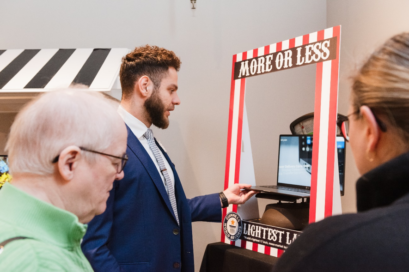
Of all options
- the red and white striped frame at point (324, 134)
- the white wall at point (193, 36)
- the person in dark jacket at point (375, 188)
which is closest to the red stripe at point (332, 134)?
the red and white striped frame at point (324, 134)

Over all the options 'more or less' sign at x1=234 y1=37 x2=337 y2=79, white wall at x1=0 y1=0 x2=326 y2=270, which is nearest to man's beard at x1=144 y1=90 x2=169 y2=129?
'more or less' sign at x1=234 y1=37 x2=337 y2=79

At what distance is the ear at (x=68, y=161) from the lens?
805 millimetres

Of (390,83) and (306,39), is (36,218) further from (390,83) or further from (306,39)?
(306,39)

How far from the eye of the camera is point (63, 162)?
81 centimetres

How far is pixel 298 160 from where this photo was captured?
2020 mm

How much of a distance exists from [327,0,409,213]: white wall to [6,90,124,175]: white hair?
136 cm

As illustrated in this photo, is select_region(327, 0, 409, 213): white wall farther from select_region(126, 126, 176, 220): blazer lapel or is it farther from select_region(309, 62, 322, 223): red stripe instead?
select_region(126, 126, 176, 220): blazer lapel

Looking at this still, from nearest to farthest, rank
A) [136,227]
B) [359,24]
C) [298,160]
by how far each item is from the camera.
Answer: [136,227], [298,160], [359,24]

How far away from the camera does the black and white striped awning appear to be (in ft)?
8.31

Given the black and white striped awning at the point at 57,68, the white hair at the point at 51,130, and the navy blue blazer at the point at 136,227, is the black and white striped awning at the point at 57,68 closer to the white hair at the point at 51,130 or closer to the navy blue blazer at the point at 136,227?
the navy blue blazer at the point at 136,227

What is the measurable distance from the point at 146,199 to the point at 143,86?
0.66 m

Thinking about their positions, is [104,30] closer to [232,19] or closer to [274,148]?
[232,19]

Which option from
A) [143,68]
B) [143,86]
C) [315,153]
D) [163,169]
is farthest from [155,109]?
[315,153]

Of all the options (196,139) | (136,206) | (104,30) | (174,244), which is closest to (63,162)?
(136,206)
